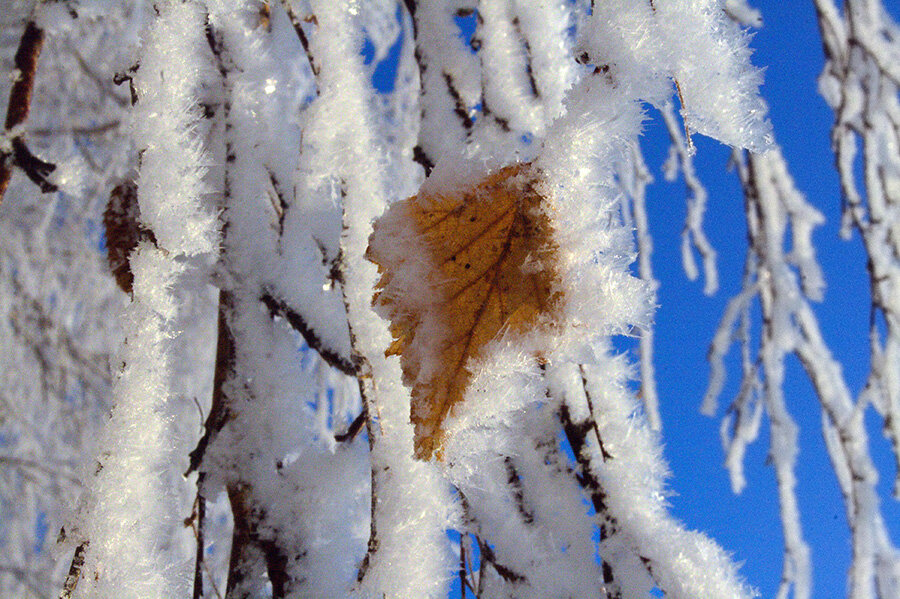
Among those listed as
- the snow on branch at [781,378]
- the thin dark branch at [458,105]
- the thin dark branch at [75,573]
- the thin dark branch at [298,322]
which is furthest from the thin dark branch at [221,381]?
the snow on branch at [781,378]

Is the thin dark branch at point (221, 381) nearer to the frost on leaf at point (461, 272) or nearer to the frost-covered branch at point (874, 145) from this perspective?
the frost on leaf at point (461, 272)

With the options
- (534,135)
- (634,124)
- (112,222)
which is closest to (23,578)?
(112,222)

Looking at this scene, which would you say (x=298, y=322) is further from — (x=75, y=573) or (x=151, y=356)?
(x=75, y=573)

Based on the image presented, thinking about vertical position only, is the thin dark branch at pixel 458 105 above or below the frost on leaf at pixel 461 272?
above

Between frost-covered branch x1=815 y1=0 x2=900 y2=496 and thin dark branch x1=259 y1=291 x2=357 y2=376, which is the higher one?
frost-covered branch x1=815 y1=0 x2=900 y2=496

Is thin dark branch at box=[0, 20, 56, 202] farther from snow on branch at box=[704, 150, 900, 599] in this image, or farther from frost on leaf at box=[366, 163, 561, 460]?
snow on branch at box=[704, 150, 900, 599]

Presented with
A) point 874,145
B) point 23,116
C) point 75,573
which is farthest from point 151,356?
point 874,145

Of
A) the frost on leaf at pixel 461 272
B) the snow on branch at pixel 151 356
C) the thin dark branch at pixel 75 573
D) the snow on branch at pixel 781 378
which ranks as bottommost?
the thin dark branch at pixel 75 573

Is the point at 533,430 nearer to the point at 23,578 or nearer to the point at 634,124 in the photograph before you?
the point at 634,124

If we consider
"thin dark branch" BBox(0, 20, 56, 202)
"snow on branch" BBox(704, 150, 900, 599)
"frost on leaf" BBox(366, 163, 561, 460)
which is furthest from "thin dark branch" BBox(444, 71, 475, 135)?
"snow on branch" BBox(704, 150, 900, 599)
